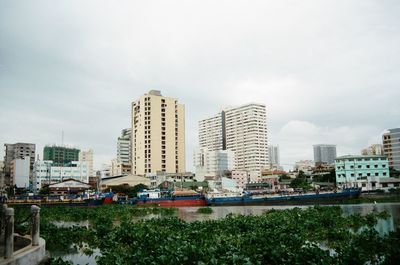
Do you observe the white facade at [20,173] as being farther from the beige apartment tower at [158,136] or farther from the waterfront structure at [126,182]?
the beige apartment tower at [158,136]

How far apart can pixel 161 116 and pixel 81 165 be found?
4139 centimetres

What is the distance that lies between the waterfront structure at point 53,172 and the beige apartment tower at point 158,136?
24023mm

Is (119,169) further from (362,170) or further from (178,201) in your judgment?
(362,170)

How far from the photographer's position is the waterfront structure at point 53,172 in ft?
440

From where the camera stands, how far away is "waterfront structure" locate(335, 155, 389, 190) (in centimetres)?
9764

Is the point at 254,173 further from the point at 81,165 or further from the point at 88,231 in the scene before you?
the point at 88,231

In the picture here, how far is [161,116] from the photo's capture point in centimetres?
13062

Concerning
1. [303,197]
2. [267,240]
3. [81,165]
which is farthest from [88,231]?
[81,165]

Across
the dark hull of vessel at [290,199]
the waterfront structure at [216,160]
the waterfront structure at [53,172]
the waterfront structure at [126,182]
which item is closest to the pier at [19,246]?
the dark hull of vessel at [290,199]

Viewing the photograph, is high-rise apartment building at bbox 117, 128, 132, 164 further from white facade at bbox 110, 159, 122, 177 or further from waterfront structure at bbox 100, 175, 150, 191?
waterfront structure at bbox 100, 175, 150, 191

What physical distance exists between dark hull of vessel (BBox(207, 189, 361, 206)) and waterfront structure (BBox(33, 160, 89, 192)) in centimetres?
8079

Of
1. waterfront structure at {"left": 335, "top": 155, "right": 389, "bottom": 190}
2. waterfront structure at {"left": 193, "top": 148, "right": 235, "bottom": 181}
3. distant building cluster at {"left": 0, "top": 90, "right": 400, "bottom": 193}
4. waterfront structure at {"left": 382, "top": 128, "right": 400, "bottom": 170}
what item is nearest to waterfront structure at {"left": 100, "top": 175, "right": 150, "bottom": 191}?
distant building cluster at {"left": 0, "top": 90, "right": 400, "bottom": 193}

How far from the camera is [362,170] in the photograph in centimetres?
9931

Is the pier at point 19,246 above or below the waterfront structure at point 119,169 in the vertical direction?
below
